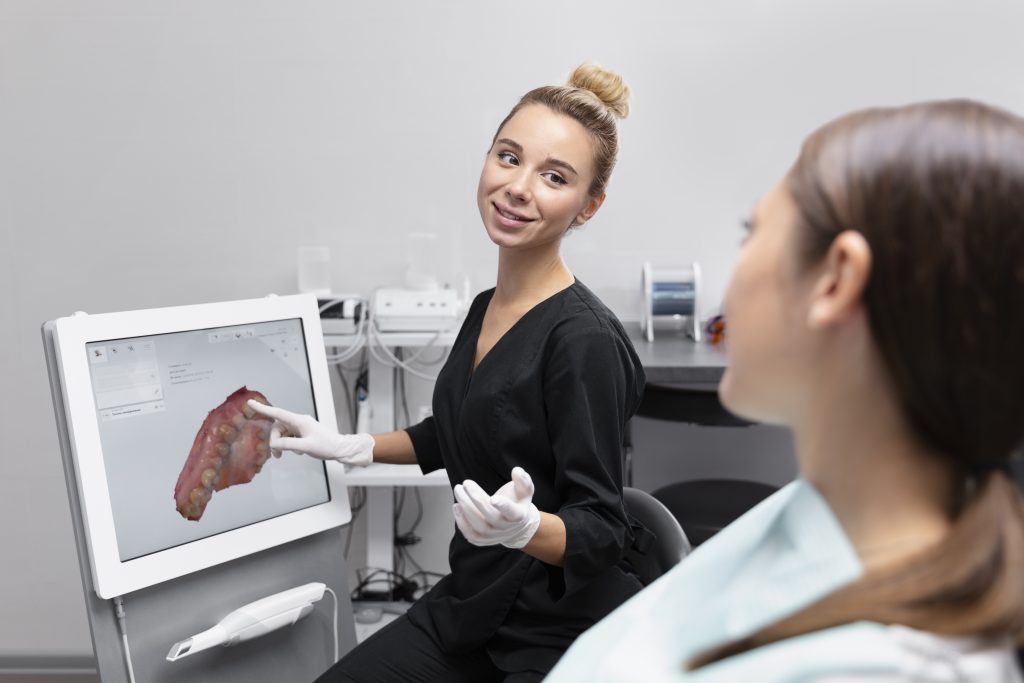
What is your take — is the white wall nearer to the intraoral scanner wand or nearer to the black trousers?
the intraoral scanner wand

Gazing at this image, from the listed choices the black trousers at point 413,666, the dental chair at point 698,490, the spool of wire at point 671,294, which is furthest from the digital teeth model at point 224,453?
the spool of wire at point 671,294

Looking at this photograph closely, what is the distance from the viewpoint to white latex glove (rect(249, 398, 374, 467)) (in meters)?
1.43

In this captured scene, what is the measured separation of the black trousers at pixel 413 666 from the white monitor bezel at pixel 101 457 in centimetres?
25

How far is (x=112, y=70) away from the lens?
91.5 inches

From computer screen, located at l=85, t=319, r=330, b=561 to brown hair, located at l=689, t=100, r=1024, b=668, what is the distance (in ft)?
3.38

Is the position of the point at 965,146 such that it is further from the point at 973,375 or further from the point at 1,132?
the point at 1,132

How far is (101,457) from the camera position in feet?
4.14

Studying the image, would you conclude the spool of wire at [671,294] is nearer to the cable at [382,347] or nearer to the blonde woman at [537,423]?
the cable at [382,347]

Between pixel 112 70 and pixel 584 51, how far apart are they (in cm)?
124

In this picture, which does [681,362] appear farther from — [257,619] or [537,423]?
[257,619]

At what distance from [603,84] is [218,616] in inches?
40.1

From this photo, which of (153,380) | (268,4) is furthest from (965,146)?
(268,4)

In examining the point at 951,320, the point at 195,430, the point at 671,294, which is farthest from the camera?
the point at 671,294

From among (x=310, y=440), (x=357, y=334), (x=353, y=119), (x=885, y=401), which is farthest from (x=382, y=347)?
(x=885, y=401)
